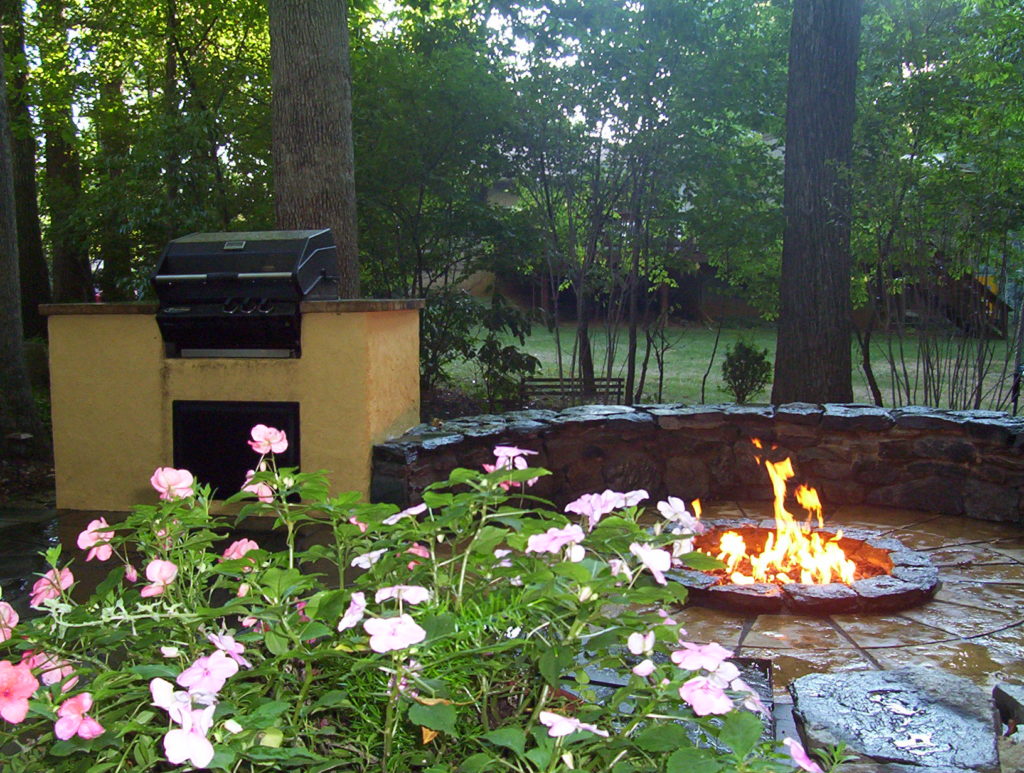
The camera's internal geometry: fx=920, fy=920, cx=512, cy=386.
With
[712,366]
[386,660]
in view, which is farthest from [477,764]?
[712,366]

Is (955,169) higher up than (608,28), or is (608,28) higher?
(608,28)

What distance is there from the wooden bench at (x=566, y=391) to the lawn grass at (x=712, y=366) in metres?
0.18

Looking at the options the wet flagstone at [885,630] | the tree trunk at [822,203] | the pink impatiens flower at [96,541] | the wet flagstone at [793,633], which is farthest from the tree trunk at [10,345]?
the pink impatiens flower at [96,541]

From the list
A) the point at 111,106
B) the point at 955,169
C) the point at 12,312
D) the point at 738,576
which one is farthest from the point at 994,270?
the point at 111,106

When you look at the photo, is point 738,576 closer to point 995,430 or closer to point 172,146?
point 995,430

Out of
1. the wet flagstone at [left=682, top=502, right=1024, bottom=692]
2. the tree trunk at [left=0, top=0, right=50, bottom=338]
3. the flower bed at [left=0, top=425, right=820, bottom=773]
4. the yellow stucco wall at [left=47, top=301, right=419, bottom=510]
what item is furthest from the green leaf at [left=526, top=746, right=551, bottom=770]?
the tree trunk at [left=0, top=0, right=50, bottom=338]

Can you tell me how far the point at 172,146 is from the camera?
7.50m

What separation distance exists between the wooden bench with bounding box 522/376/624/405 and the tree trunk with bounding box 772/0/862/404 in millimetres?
1898

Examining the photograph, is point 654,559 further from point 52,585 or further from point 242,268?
point 242,268

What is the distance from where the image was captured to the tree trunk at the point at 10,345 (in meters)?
6.35

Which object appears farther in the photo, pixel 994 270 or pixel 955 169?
pixel 994 270

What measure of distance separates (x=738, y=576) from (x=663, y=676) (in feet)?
9.08

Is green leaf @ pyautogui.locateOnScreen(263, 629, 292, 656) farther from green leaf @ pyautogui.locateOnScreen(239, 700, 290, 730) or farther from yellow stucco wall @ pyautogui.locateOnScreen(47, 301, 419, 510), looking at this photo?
yellow stucco wall @ pyautogui.locateOnScreen(47, 301, 419, 510)

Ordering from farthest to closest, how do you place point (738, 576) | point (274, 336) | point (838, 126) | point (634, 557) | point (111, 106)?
1. point (111, 106)
2. point (838, 126)
3. point (274, 336)
4. point (738, 576)
5. point (634, 557)
